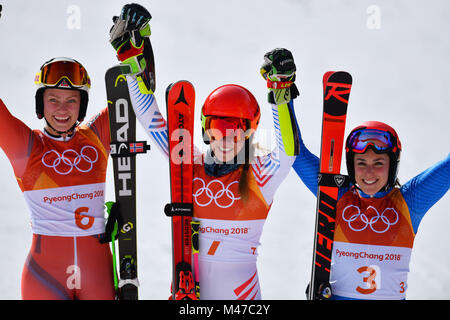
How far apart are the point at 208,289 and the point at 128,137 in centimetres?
126

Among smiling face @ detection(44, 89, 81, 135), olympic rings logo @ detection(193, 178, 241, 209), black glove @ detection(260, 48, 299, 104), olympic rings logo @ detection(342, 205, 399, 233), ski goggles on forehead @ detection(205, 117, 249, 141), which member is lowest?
olympic rings logo @ detection(342, 205, 399, 233)

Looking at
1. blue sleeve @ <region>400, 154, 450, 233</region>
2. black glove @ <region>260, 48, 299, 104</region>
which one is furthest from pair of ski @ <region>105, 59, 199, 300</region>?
blue sleeve @ <region>400, 154, 450, 233</region>

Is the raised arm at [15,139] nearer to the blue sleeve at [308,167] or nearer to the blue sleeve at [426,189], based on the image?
the blue sleeve at [308,167]

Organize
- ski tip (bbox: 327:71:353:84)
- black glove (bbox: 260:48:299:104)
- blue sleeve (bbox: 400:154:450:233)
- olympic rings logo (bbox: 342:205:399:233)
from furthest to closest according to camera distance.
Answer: ski tip (bbox: 327:71:353:84), olympic rings logo (bbox: 342:205:399:233), blue sleeve (bbox: 400:154:450:233), black glove (bbox: 260:48:299:104)

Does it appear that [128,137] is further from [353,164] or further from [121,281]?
[353,164]

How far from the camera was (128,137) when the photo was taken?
4.00 m

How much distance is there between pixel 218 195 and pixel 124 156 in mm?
821

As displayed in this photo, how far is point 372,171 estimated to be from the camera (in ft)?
12.1

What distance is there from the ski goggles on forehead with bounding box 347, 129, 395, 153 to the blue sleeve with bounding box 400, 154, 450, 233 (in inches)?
12.4

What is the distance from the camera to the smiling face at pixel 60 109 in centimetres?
380

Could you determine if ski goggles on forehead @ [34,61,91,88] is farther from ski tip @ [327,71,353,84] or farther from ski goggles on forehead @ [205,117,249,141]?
ski tip @ [327,71,353,84]

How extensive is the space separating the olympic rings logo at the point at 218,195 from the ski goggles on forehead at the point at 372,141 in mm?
882

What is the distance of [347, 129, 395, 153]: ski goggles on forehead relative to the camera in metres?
3.69
